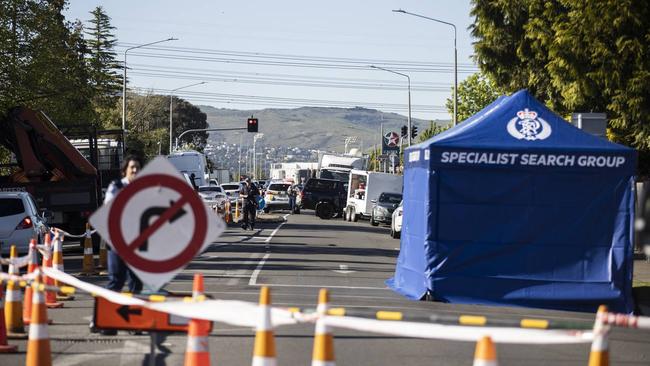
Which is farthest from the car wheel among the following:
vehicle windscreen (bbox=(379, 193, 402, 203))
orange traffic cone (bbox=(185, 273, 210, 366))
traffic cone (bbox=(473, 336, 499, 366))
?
traffic cone (bbox=(473, 336, 499, 366))

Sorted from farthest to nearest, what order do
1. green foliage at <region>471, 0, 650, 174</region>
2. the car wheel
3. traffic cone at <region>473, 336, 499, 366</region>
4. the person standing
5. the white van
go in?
the white van
the car wheel
green foliage at <region>471, 0, 650, 174</region>
the person standing
traffic cone at <region>473, 336, 499, 366</region>

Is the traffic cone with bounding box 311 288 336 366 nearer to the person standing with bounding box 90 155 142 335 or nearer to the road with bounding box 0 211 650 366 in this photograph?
the road with bounding box 0 211 650 366

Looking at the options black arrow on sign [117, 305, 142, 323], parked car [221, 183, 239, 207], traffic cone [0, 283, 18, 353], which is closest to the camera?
black arrow on sign [117, 305, 142, 323]

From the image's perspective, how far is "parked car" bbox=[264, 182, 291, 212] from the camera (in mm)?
67812

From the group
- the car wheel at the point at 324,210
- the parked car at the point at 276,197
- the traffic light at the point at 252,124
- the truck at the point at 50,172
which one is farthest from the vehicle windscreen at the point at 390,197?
the truck at the point at 50,172

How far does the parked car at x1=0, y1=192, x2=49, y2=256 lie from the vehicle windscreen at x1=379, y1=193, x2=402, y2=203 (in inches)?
1098

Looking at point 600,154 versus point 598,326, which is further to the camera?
point 600,154

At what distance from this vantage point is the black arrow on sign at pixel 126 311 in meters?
9.52

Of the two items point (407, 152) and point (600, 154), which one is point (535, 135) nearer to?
point (600, 154)

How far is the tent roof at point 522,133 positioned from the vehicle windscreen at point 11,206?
906 cm

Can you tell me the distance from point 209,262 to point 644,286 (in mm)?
9276

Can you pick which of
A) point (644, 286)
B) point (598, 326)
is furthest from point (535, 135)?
point (598, 326)

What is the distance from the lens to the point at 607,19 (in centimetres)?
2642

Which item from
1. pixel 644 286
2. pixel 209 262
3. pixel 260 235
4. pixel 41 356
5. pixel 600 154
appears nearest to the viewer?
pixel 41 356
